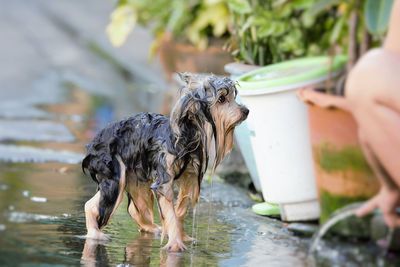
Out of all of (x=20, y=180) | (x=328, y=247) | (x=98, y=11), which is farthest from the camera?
(x=98, y=11)

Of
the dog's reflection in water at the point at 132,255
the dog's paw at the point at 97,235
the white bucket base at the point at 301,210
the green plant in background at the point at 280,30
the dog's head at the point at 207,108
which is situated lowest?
the dog's reflection in water at the point at 132,255

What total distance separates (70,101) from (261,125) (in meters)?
7.96

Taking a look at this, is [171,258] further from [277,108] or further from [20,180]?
[20,180]

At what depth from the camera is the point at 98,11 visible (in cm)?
2145

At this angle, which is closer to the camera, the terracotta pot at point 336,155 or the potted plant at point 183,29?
the terracotta pot at point 336,155

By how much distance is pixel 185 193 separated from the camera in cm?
486

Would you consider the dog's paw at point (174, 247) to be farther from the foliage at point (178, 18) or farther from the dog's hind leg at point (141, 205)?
the foliage at point (178, 18)

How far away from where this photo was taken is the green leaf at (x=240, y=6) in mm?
6855

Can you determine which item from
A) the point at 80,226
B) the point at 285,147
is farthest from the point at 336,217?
the point at 80,226

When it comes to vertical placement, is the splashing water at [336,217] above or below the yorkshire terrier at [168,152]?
below

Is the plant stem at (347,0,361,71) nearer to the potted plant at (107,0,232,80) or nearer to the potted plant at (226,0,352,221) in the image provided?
the potted plant at (226,0,352,221)

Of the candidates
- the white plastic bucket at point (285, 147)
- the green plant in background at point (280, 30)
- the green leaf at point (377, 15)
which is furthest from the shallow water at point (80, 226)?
the green leaf at point (377, 15)

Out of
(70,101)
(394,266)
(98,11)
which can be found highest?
(98,11)

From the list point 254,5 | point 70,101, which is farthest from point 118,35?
point 254,5
